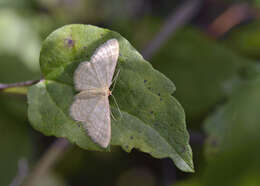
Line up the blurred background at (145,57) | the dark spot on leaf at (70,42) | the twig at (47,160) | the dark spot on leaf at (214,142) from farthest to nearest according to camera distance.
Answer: the blurred background at (145,57) → the twig at (47,160) → the dark spot on leaf at (214,142) → the dark spot on leaf at (70,42)

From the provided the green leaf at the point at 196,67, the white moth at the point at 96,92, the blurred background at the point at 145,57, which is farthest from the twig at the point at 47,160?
the green leaf at the point at 196,67

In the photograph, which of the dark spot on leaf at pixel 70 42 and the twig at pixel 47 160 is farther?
the twig at pixel 47 160

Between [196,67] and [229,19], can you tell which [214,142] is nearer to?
[196,67]

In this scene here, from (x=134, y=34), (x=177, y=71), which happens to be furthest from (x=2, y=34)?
(x=177, y=71)

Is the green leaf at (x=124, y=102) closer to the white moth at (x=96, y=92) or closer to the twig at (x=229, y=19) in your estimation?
the white moth at (x=96, y=92)

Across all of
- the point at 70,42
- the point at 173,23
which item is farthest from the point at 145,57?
the point at 70,42

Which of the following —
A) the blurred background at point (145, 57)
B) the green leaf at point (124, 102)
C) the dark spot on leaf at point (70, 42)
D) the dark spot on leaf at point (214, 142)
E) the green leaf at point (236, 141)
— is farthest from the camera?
the blurred background at point (145, 57)

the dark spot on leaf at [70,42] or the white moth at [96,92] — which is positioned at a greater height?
the dark spot on leaf at [70,42]
